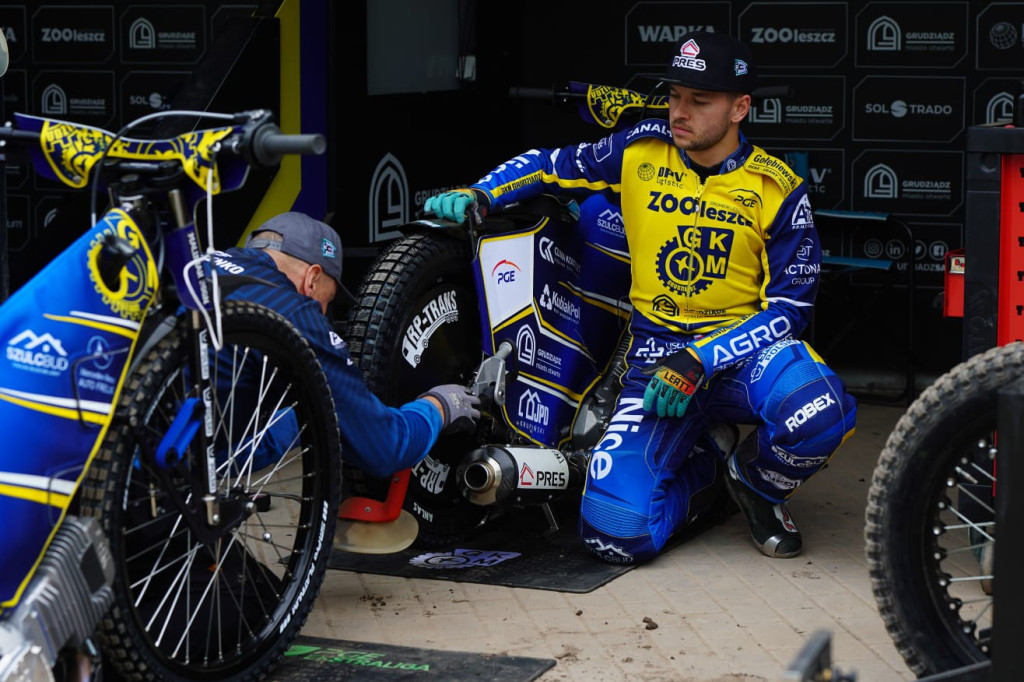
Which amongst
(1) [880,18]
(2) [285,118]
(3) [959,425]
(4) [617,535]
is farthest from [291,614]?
(1) [880,18]

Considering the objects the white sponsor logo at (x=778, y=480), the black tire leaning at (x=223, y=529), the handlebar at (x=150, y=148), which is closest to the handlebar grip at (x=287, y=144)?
the handlebar at (x=150, y=148)

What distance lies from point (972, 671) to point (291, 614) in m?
1.62

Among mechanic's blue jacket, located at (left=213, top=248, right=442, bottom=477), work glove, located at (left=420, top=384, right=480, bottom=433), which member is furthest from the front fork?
work glove, located at (left=420, top=384, right=480, bottom=433)

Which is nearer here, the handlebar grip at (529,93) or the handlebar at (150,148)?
the handlebar at (150,148)

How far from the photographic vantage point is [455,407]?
14.2ft

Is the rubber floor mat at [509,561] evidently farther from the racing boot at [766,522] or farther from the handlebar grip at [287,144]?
the handlebar grip at [287,144]

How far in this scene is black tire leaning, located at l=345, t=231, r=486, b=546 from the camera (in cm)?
440

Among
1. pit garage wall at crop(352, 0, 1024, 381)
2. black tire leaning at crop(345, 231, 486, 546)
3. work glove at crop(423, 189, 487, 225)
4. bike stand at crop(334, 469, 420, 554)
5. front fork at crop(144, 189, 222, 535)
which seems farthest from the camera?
pit garage wall at crop(352, 0, 1024, 381)

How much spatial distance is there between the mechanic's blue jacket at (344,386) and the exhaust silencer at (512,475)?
1.52ft

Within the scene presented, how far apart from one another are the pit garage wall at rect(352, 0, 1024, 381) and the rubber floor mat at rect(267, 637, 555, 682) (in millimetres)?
3149

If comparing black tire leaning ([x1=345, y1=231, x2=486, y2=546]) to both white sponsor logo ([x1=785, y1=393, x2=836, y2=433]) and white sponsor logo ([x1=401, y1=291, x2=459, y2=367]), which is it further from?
white sponsor logo ([x1=785, y1=393, x2=836, y2=433])

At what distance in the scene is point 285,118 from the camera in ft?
19.4

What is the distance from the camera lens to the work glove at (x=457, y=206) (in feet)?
15.1

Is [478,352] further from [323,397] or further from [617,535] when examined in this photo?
[323,397]
